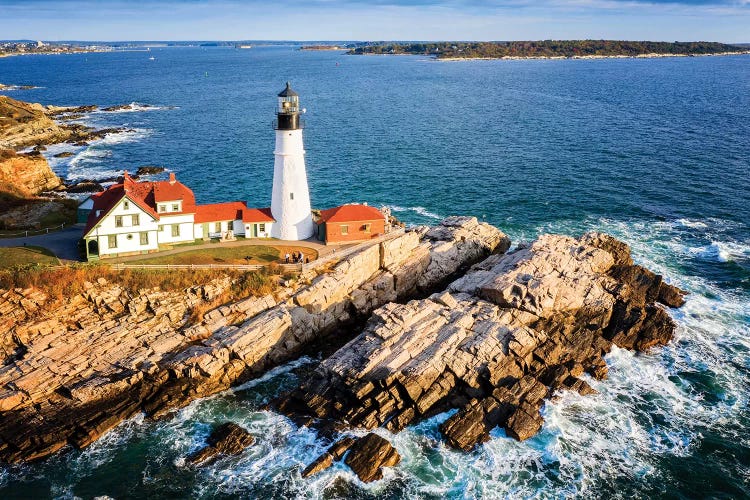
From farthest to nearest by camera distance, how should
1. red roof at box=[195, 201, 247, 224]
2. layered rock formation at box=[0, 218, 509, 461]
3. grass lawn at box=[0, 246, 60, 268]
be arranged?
red roof at box=[195, 201, 247, 224] < grass lawn at box=[0, 246, 60, 268] < layered rock formation at box=[0, 218, 509, 461]

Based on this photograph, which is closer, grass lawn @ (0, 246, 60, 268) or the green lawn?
grass lawn @ (0, 246, 60, 268)

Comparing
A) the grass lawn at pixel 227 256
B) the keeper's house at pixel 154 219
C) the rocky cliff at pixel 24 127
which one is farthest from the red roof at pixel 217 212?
the rocky cliff at pixel 24 127

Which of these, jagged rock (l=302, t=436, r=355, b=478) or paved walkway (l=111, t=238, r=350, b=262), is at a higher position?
paved walkway (l=111, t=238, r=350, b=262)

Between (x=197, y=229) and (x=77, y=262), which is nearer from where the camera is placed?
(x=77, y=262)

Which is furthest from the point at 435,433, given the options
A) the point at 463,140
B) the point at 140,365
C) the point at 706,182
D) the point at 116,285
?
the point at 463,140

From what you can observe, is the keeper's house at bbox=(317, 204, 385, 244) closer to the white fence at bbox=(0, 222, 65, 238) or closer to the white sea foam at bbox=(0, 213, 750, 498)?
the white sea foam at bbox=(0, 213, 750, 498)

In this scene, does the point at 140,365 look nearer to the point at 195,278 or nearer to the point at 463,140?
the point at 195,278

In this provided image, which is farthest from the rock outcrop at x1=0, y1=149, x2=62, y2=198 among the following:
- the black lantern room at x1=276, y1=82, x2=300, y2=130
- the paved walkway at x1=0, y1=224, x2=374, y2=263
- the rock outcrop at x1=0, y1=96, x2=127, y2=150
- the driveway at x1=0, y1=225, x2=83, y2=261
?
the black lantern room at x1=276, y1=82, x2=300, y2=130
